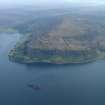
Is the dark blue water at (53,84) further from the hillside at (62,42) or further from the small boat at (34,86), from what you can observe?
the hillside at (62,42)

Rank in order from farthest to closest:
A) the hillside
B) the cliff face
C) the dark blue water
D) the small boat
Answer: the hillside < the cliff face < the small boat < the dark blue water

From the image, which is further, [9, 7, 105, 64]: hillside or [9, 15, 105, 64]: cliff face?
[9, 7, 105, 64]: hillside

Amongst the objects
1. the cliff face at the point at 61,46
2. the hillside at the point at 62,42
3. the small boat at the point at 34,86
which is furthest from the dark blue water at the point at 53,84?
the hillside at the point at 62,42

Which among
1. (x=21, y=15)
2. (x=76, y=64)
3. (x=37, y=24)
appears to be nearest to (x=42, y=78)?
(x=76, y=64)

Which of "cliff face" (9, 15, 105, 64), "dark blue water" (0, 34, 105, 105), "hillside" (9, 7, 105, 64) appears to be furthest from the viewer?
"hillside" (9, 7, 105, 64)

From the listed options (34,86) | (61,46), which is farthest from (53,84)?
(61,46)

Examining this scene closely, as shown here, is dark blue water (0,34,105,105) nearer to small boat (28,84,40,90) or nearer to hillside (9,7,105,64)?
small boat (28,84,40,90)

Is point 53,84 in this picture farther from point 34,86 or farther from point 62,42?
point 62,42

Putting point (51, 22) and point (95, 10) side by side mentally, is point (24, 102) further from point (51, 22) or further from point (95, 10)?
point (95, 10)

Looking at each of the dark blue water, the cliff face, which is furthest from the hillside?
the dark blue water
